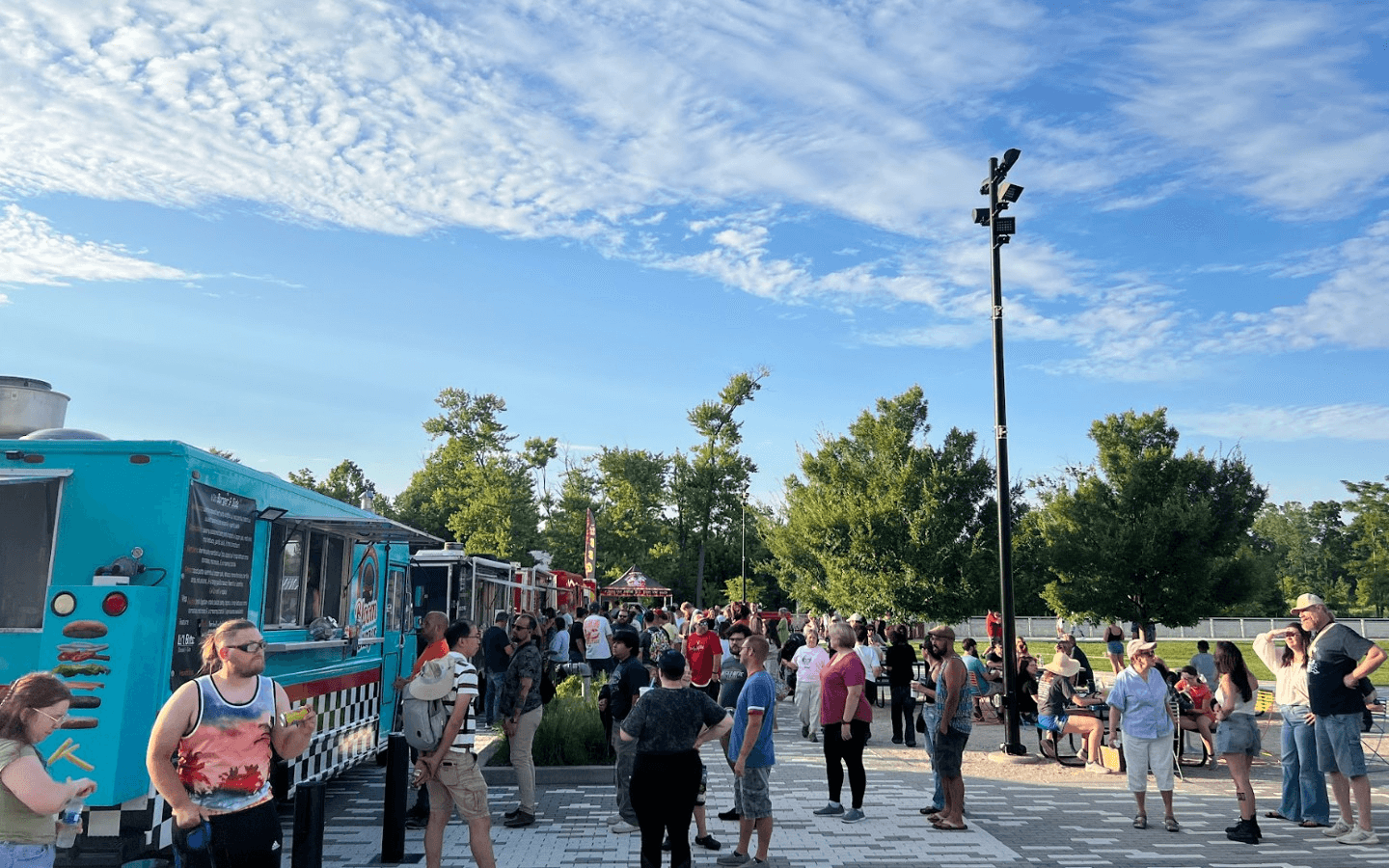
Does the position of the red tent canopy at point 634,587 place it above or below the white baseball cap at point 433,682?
above

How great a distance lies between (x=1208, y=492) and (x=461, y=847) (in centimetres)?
2600

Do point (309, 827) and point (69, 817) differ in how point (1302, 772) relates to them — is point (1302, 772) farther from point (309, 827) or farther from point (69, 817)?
point (69, 817)

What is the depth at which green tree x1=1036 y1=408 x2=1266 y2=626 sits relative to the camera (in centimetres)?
2644

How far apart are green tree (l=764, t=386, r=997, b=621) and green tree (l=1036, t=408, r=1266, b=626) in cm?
246

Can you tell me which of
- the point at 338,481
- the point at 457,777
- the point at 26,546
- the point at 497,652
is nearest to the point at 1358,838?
the point at 457,777

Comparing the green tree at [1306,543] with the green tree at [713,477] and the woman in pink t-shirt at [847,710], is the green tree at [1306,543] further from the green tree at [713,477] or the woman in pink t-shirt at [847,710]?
the woman in pink t-shirt at [847,710]

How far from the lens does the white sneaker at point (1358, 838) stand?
26.9ft

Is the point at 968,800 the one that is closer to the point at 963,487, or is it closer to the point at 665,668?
the point at 665,668

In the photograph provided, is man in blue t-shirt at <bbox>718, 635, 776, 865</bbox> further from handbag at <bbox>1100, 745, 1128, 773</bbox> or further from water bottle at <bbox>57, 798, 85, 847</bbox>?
handbag at <bbox>1100, 745, 1128, 773</bbox>

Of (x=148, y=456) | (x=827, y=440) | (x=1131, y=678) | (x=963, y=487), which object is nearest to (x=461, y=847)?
(x=148, y=456)

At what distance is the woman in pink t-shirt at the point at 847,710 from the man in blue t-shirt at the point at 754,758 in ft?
3.93

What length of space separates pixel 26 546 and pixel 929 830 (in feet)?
23.5

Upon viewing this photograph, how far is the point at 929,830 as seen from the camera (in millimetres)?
8578

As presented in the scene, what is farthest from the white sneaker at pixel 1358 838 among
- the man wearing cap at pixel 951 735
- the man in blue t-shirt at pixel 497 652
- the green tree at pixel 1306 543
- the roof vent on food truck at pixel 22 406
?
the green tree at pixel 1306 543
